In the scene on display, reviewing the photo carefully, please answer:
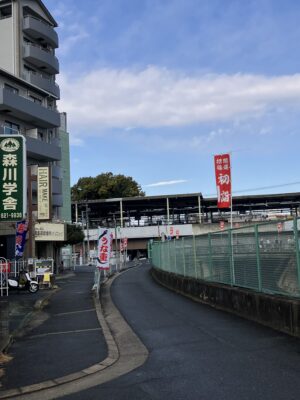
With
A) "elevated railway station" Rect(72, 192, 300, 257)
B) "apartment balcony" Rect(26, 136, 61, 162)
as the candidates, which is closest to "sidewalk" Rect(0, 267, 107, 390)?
"apartment balcony" Rect(26, 136, 61, 162)

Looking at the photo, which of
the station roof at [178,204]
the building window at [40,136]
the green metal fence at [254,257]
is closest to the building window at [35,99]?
the building window at [40,136]

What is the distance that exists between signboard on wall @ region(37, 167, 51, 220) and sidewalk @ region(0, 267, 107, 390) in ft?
74.0

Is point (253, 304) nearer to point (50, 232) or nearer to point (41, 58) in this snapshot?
point (50, 232)

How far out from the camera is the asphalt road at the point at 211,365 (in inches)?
234

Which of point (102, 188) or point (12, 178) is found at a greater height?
point (102, 188)

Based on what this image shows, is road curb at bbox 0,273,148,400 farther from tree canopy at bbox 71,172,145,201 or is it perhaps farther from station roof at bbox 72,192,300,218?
tree canopy at bbox 71,172,145,201

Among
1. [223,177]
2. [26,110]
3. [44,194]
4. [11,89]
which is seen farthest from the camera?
[11,89]

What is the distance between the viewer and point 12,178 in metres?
10.0

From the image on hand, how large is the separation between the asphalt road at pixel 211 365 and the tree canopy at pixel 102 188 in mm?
81437

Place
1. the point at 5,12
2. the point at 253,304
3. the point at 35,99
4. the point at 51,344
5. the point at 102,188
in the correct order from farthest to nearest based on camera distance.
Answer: the point at 102,188 → the point at 5,12 → the point at 35,99 → the point at 253,304 → the point at 51,344

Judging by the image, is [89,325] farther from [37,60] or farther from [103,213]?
[103,213]

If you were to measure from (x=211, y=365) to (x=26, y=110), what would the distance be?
137 ft

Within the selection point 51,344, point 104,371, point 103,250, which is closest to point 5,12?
point 103,250

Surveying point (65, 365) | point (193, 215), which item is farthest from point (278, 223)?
point (193, 215)
